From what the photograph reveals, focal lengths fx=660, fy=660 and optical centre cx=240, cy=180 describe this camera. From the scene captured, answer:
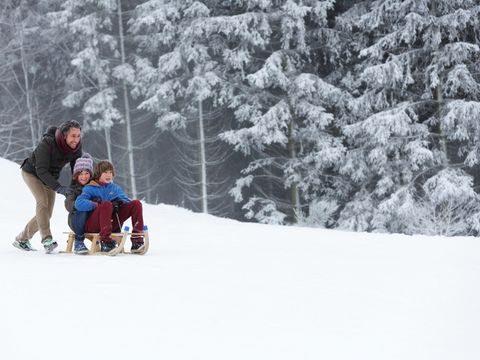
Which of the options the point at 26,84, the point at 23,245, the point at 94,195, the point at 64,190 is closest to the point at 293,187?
the point at 23,245

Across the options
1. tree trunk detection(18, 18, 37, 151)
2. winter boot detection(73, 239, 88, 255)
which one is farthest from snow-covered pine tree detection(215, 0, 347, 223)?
winter boot detection(73, 239, 88, 255)

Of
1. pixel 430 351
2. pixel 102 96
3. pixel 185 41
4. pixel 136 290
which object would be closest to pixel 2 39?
pixel 102 96

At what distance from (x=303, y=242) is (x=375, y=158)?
8916mm

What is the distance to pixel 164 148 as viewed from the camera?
28.0m

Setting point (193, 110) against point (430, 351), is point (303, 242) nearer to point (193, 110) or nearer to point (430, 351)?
point (430, 351)

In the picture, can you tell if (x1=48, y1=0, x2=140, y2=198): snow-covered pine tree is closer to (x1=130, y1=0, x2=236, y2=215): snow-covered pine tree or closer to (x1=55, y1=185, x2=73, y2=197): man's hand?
(x1=130, y1=0, x2=236, y2=215): snow-covered pine tree

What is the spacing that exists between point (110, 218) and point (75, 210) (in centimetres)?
42

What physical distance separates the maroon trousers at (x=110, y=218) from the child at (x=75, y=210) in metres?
0.07

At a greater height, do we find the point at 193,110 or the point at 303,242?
the point at 193,110

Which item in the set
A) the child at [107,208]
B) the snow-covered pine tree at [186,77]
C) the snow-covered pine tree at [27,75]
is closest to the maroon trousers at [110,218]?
the child at [107,208]

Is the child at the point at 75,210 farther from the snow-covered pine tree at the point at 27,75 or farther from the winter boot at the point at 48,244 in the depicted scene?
the snow-covered pine tree at the point at 27,75

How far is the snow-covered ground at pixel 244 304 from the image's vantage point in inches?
A: 133

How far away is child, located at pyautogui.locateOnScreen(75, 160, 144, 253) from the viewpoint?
268 inches

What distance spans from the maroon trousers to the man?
0.39m
